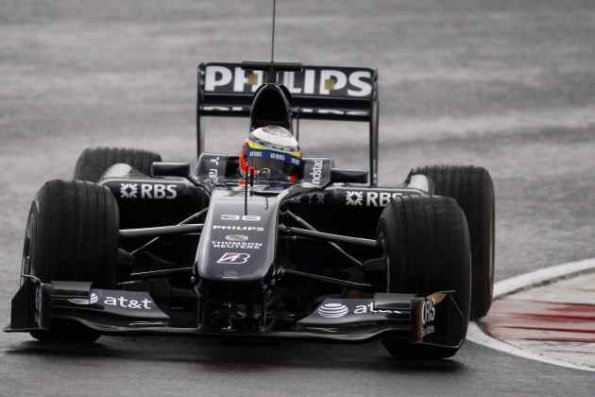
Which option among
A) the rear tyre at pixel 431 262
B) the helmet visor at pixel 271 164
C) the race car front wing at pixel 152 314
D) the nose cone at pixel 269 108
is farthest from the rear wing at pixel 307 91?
the race car front wing at pixel 152 314

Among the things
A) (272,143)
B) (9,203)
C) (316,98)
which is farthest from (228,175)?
(9,203)

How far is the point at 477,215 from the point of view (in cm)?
1466

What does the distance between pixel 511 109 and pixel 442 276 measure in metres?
13.5

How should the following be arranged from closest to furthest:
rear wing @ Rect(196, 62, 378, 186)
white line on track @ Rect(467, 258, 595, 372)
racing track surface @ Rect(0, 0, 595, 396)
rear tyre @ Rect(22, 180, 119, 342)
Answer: racing track surface @ Rect(0, 0, 595, 396) → rear tyre @ Rect(22, 180, 119, 342) → white line on track @ Rect(467, 258, 595, 372) → rear wing @ Rect(196, 62, 378, 186)

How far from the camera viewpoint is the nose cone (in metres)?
14.6

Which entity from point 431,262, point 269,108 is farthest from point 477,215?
point 431,262

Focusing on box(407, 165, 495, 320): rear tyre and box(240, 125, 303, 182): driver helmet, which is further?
box(407, 165, 495, 320): rear tyre

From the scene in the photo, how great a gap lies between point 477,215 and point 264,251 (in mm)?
3247

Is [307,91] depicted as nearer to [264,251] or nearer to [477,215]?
[477,215]

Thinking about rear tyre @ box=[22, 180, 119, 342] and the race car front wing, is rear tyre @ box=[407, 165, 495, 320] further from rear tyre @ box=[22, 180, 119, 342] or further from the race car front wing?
rear tyre @ box=[22, 180, 119, 342]

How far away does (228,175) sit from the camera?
14281 mm

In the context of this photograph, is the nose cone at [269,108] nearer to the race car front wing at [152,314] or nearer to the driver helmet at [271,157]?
the driver helmet at [271,157]

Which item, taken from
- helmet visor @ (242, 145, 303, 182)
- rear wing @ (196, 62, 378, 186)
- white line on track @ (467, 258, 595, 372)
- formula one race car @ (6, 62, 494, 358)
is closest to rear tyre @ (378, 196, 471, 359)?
formula one race car @ (6, 62, 494, 358)

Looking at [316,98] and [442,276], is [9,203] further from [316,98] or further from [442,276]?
[442,276]
